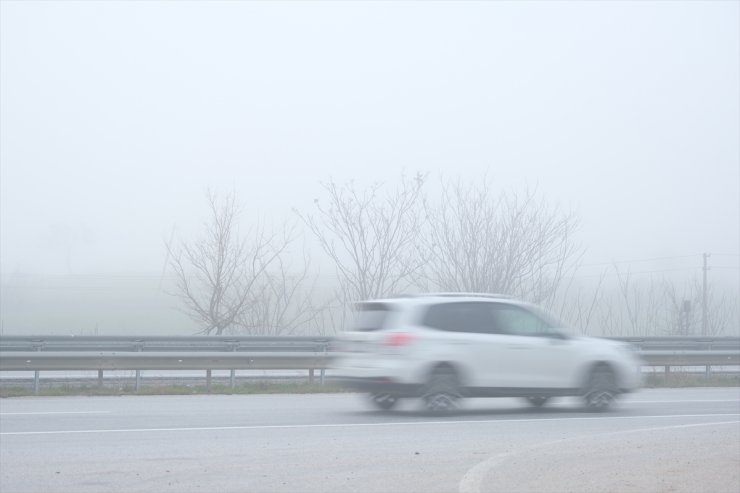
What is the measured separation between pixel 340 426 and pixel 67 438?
12.0 feet

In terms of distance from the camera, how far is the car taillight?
1462 cm

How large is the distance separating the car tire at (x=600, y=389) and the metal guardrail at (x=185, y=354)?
667 cm

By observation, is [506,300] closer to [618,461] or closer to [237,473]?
[618,461]

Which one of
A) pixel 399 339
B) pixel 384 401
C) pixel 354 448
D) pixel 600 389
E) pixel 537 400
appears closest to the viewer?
pixel 354 448

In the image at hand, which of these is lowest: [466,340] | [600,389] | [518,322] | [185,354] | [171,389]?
[171,389]

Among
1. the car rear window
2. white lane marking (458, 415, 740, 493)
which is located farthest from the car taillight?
white lane marking (458, 415, 740, 493)

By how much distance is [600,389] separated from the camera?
16156mm

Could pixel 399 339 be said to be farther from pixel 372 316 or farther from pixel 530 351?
pixel 530 351

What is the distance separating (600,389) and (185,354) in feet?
28.3

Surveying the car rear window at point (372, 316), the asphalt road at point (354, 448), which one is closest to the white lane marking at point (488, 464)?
the asphalt road at point (354, 448)

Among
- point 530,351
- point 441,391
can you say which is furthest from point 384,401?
point 530,351

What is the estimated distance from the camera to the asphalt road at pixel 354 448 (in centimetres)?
933

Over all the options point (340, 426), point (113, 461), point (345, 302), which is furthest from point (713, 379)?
point (113, 461)

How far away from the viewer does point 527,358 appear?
611 inches
